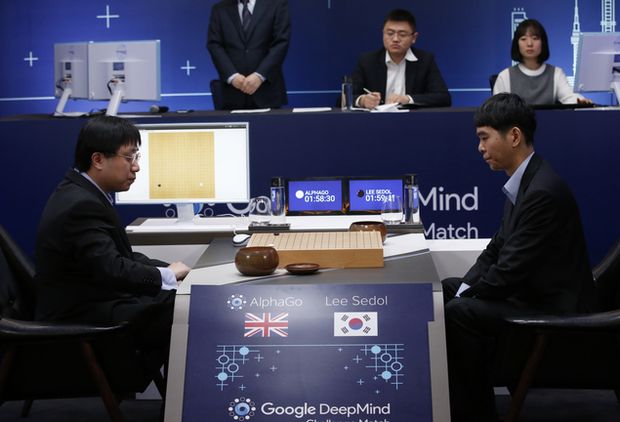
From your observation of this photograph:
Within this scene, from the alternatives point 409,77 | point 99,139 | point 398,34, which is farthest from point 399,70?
point 99,139

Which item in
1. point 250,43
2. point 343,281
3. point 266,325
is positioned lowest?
point 266,325

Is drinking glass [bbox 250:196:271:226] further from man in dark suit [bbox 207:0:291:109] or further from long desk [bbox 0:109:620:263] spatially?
man in dark suit [bbox 207:0:291:109]

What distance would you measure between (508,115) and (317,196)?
3.82 feet

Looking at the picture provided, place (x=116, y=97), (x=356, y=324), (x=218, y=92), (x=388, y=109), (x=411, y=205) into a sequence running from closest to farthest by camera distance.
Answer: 1. (x=356, y=324)
2. (x=411, y=205)
3. (x=388, y=109)
4. (x=116, y=97)
5. (x=218, y=92)

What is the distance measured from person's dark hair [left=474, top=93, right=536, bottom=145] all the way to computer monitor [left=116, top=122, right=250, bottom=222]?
1.14 meters

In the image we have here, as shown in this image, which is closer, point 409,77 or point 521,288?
point 521,288

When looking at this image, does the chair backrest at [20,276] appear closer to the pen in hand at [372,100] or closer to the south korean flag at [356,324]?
the south korean flag at [356,324]

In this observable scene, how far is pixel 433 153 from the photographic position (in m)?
5.62

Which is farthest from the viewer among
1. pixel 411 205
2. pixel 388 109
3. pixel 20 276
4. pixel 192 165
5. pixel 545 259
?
pixel 388 109

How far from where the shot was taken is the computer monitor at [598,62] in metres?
6.08

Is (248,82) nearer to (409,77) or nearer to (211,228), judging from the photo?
(409,77)

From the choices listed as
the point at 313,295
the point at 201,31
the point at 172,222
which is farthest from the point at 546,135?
the point at 201,31

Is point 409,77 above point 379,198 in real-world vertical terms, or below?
above

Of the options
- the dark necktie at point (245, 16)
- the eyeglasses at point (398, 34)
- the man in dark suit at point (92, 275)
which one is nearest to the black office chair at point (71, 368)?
the man in dark suit at point (92, 275)
